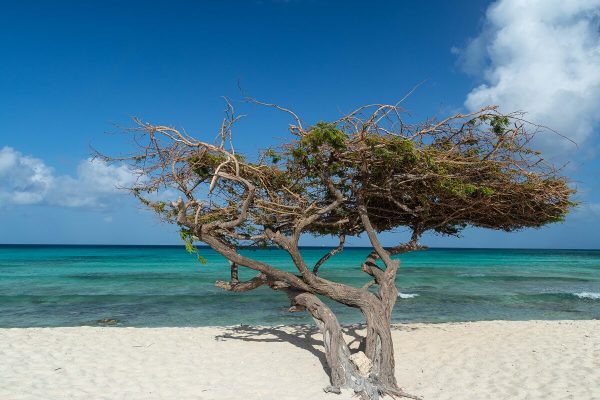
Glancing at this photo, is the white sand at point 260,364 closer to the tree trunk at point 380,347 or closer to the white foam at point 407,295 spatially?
the tree trunk at point 380,347

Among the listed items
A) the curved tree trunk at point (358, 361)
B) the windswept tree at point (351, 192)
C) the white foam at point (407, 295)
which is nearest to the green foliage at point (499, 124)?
the windswept tree at point (351, 192)

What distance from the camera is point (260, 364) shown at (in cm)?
802

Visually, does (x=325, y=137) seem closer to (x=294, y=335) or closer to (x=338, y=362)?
(x=338, y=362)

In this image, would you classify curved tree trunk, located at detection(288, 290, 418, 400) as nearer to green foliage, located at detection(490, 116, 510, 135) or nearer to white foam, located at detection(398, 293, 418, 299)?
green foliage, located at detection(490, 116, 510, 135)

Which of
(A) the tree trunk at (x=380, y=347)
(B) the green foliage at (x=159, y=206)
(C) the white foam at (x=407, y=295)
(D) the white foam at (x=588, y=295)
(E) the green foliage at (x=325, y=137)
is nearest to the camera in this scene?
(E) the green foliage at (x=325, y=137)

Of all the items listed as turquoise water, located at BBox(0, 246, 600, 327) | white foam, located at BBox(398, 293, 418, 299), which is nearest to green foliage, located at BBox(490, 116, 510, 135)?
turquoise water, located at BBox(0, 246, 600, 327)

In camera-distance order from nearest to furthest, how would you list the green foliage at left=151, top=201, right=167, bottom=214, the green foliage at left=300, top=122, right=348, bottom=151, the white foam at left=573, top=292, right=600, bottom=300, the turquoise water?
1. the green foliage at left=300, top=122, right=348, bottom=151
2. the green foliage at left=151, top=201, right=167, bottom=214
3. the turquoise water
4. the white foam at left=573, top=292, right=600, bottom=300

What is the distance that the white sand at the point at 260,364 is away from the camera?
21.4 feet

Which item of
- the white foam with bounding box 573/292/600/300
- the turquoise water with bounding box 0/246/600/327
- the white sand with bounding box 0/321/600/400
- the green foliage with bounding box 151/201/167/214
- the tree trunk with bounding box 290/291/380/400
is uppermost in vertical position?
the green foliage with bounding box 151/201/167/214

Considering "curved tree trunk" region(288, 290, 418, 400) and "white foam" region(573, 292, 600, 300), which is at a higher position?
"curved tree trunk" region(288, 290, 418, 400)

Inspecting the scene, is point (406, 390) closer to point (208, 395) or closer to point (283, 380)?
point (283, 380)

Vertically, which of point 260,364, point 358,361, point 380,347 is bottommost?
point 260,364

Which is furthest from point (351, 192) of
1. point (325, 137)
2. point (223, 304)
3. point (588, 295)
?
point (588, 295)

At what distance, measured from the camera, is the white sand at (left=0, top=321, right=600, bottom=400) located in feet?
21.4
